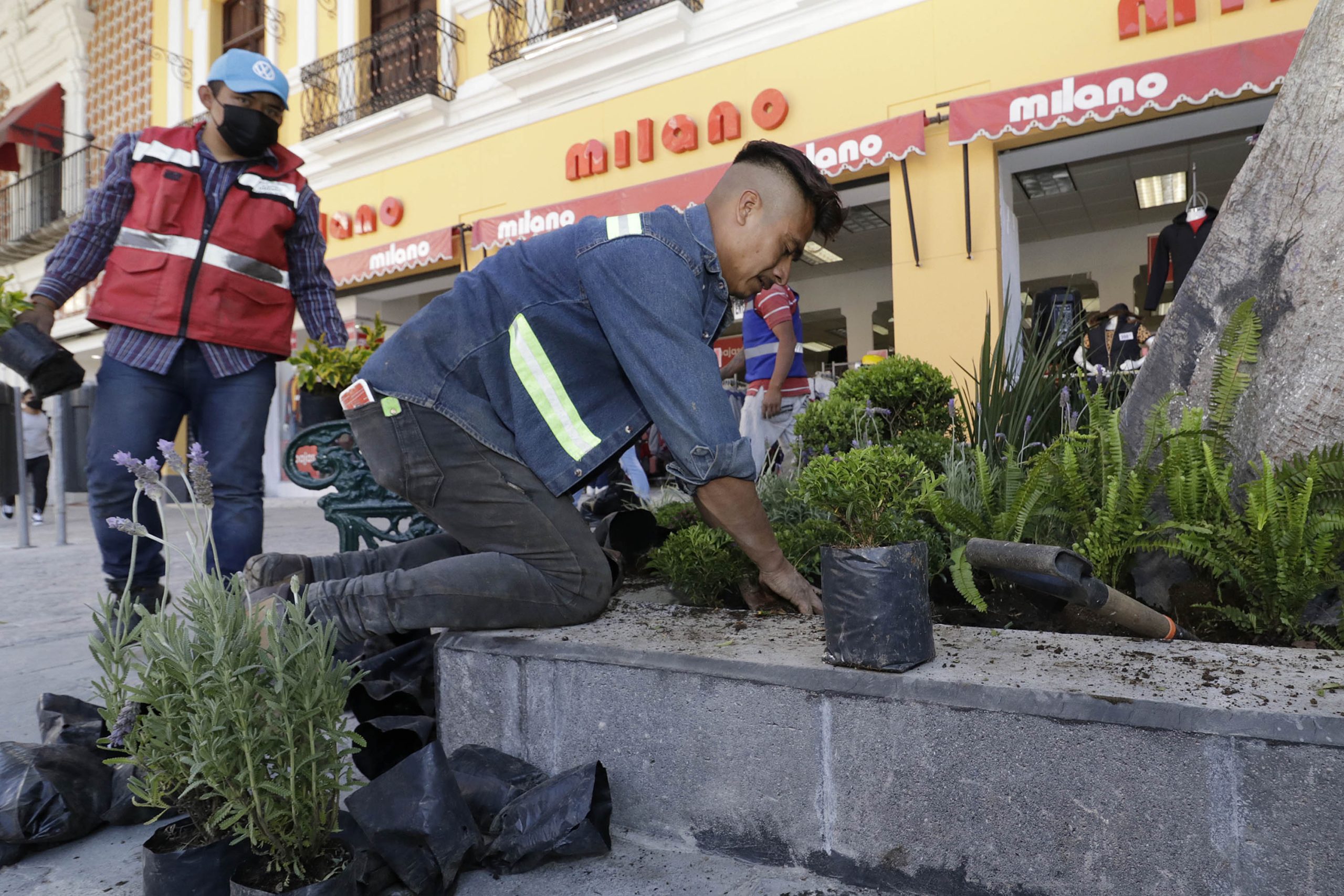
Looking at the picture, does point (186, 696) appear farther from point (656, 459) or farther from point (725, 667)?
point (656, 459)

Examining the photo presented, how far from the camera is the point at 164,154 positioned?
114 inches

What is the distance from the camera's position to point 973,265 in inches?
307

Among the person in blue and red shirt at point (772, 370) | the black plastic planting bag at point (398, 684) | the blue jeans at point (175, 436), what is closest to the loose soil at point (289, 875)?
the black plastic planting bag at point (398, 684)

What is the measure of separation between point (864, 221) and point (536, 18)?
535 centimetres

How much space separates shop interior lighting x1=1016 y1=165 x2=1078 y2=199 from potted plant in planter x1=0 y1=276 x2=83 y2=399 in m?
10.2

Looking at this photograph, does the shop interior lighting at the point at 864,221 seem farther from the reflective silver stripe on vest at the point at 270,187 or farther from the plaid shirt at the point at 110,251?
the plaid shirt at the point at 110,251

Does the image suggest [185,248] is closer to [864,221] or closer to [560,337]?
[560,337]

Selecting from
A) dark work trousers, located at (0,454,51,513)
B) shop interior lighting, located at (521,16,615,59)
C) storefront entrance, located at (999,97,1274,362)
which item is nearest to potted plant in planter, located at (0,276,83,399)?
storefront entrance, located at (999,97,1274,362)

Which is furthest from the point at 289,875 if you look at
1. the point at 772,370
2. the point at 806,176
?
the point at 772,370

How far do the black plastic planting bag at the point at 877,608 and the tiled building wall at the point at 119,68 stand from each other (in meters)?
16.8

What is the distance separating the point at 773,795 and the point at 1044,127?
22.2 ft

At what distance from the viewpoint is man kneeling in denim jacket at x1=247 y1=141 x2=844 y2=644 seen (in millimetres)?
2002

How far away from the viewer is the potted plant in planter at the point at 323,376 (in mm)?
3514

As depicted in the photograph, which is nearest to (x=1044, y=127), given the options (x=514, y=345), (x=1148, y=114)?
(x=1148, y=114)
